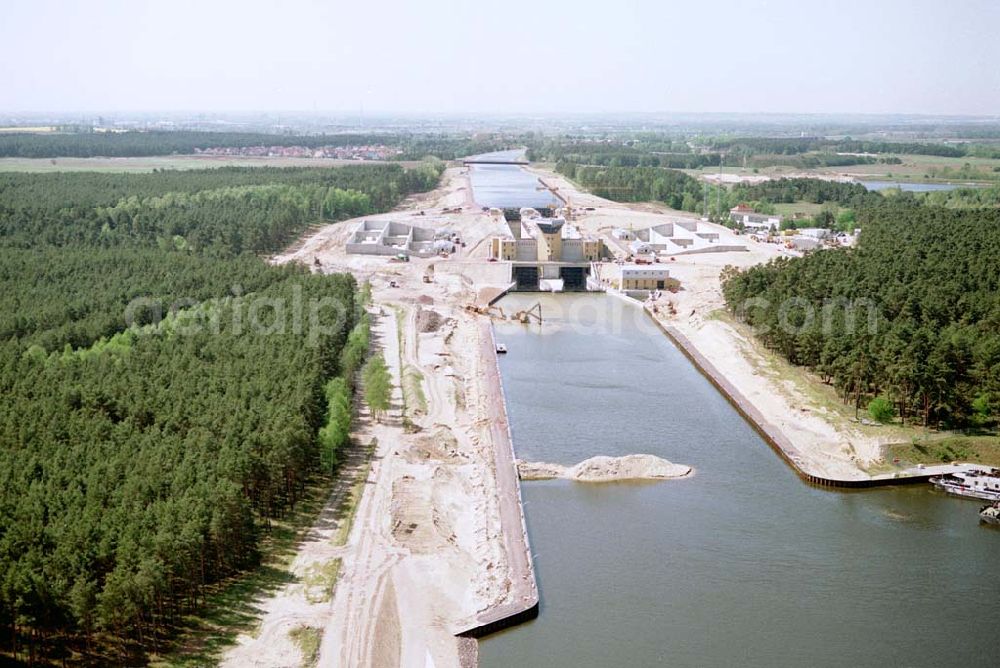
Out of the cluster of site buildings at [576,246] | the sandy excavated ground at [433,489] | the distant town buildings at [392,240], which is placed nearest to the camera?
the sandy excavated ground at [433,489]

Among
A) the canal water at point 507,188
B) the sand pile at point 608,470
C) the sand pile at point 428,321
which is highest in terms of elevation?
the canal water at point 507,188

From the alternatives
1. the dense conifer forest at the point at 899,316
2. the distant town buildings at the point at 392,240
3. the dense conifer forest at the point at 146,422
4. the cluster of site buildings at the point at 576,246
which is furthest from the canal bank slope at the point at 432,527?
the distant town buildings at the point at 392,240

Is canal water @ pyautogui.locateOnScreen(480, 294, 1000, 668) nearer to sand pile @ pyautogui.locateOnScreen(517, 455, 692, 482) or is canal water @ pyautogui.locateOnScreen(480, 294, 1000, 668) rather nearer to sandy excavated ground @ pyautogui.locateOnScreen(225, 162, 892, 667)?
sand pile @ pyautogui.locateOnScreen(517, 455, 692, 482)

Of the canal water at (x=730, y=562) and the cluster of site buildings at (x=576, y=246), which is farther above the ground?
the cluster of site buildings at (x=576, y=246)

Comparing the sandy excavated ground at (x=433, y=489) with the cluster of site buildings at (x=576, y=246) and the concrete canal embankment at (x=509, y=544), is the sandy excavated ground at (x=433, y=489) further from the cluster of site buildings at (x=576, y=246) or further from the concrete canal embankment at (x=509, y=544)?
the cluster of site buildings at (x=576, y=246)

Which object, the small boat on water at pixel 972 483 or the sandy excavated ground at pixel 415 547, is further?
the small boat on water at pixel 972 483

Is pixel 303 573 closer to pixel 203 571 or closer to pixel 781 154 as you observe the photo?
pixel 203 571

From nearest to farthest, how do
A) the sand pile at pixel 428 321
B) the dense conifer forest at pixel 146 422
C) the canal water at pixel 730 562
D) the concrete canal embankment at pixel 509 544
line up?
the dense conifer forest at pixel 146 422, the canal water at pixel 730 562, the concrete canal embankment at pixel 509 544, the sand pile at pixel 428 321

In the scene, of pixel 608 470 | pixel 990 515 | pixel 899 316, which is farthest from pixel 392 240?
pixel 990 515
